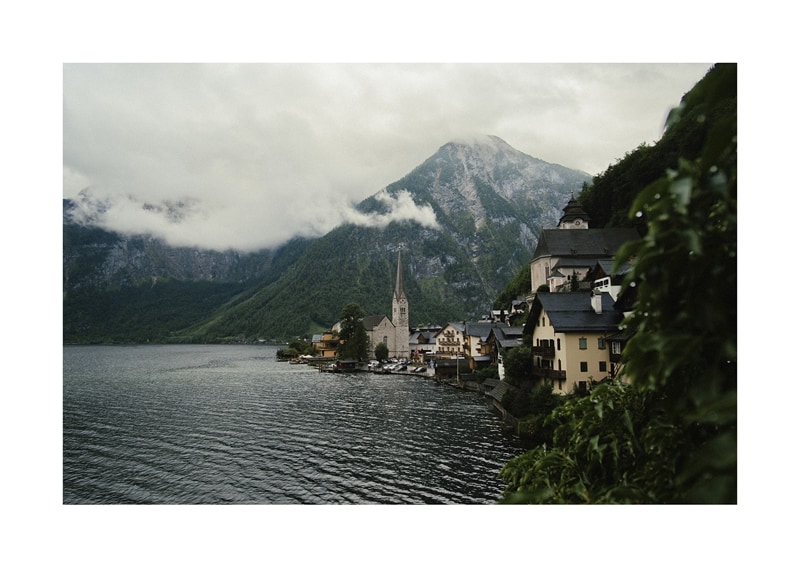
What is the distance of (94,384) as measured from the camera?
35.8 meters

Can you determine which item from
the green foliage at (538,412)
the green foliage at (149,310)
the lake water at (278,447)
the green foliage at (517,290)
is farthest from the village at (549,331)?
the green foliage at (149,310)

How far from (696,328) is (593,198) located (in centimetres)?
5125

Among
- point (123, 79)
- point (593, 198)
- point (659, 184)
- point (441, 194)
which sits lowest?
point (659, 184)

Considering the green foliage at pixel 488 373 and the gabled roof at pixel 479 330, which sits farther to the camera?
the gabled roof at pixel 479 330

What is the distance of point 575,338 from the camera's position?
727 inches

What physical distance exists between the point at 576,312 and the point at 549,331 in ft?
4.60

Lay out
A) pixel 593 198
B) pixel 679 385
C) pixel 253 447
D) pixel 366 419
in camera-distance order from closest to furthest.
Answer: pixel 679 385 → pixel 253 447 → pixel 366 419 → pixel 593 198

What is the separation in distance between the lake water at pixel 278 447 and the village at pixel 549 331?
3838 mm

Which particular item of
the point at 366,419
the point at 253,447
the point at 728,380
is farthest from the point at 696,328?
the point at 366,419

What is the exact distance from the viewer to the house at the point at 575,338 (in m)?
18.3

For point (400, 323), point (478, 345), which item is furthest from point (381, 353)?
point (478, 345)

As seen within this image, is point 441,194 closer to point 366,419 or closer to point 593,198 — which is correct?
point 593,198

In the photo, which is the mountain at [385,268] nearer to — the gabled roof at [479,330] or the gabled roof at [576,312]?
the gabled roof at [479,330]

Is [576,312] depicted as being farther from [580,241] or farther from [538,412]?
[580,241]
